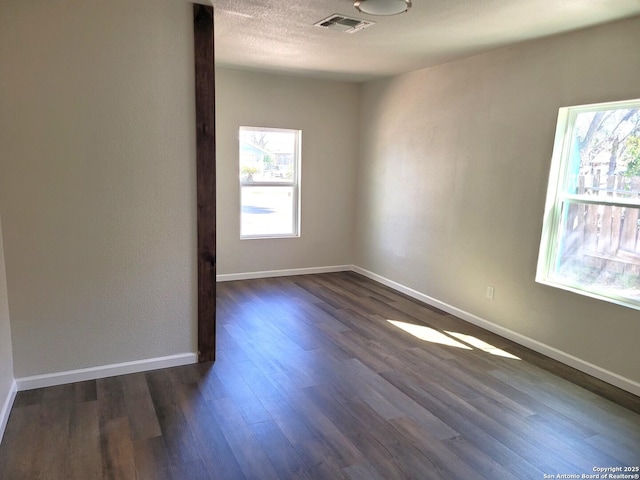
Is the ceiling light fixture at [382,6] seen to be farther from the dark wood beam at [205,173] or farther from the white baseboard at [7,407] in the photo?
the white baseboard at [7,407]

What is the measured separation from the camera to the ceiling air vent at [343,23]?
120 inches

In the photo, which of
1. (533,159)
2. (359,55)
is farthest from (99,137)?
(533,159)

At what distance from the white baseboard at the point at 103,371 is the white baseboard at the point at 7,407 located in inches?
2.7

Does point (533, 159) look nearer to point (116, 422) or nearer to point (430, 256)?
point (430, 256)

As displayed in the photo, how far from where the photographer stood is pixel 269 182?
5.61m

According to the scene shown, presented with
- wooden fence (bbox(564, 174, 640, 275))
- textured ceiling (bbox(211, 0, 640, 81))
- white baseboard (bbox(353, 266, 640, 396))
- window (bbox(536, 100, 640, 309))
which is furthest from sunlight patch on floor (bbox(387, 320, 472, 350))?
textured ceiling (bbox(211, 0, 640, 81))

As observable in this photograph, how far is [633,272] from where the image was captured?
3.01 meters

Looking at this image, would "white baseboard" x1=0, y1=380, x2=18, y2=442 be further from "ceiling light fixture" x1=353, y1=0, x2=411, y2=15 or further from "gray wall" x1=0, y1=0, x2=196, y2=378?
"ceiling light fixture" x1=353, y1=0, x2=411, y2=15

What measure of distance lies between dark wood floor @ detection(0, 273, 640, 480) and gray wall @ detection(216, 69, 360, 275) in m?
1.98

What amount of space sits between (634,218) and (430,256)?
79.1 inches

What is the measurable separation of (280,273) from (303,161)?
1474 millimetres

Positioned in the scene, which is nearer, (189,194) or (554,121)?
(189,194)

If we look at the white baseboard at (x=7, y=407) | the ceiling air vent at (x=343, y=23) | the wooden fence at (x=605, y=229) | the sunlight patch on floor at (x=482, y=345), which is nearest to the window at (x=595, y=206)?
the wooden fence at (x=605, y=229)

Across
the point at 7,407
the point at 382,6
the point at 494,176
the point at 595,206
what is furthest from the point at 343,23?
the point at 7,407
